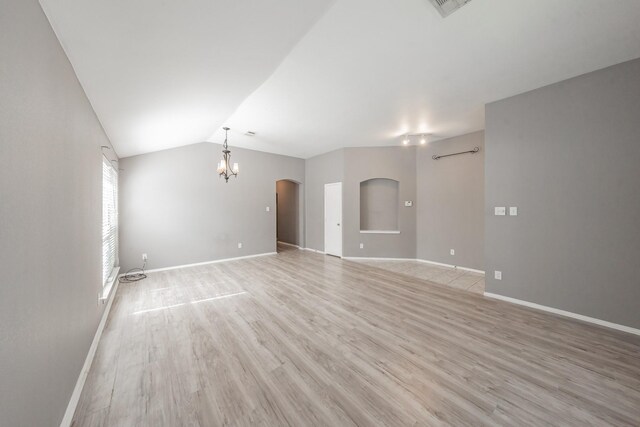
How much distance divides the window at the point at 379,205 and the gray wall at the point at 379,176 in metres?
0.26

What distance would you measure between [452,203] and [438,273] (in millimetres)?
1635

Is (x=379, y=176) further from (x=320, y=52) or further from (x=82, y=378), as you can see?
(x=82, y=378)

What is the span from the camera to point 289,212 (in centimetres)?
835

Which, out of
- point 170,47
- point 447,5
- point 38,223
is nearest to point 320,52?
point 447,5

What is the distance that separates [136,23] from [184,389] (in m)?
2.58

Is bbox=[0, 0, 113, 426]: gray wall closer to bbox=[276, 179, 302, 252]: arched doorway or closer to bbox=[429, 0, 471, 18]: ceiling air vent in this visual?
bbox=[429, 0, 471, 18]: ceiling air vent

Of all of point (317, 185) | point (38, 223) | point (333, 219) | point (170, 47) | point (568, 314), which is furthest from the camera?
point (317, 185)

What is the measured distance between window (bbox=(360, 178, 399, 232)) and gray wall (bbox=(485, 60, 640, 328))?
272 centimetres

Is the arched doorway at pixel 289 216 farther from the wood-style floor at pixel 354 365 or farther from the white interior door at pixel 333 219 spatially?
the wood-style floor at pixel 354 365

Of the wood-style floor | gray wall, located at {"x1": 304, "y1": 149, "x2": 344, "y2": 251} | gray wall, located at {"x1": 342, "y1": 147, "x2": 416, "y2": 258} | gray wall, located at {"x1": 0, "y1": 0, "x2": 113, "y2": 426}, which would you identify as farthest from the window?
gray wall, located at {"x1": 0, "y1": 0, "x2": 113, "y2": 426}

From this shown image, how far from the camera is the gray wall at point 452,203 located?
4.75 meters

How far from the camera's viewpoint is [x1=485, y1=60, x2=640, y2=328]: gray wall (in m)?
Answer: 2.49

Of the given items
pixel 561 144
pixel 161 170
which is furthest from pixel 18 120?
pixel 561 144

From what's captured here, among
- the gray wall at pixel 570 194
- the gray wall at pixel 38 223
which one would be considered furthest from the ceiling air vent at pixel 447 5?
the gray wall at pixel 38 223
